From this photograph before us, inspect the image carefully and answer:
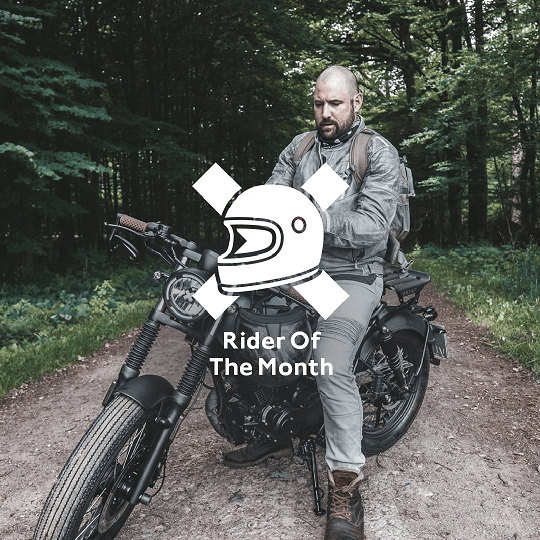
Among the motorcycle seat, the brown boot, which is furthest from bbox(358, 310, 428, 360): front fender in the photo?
the brown boot

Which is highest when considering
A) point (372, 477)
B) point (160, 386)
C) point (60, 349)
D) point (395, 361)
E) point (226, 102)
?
point (226, 102)

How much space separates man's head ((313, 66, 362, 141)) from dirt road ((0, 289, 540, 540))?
1961 mm

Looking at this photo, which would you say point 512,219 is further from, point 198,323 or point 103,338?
point 198,323

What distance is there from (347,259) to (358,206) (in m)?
0.31

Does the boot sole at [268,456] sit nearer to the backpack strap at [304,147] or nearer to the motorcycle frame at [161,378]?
the motorcycle frame at [161,378]

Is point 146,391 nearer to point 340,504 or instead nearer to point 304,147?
point 340,504

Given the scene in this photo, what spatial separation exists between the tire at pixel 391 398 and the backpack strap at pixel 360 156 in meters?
1.00

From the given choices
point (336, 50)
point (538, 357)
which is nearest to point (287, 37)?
point (336, 50)

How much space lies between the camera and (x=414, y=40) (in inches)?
671

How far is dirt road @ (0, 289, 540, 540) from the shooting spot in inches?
96.0

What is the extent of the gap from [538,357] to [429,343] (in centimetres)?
188

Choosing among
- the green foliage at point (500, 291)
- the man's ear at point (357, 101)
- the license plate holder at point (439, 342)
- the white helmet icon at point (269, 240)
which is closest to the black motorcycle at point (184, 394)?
the white helmet icon at point (269, 240)

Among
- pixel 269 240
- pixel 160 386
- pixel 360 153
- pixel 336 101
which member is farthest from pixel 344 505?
pixel 336 101

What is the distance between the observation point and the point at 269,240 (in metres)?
2.08
